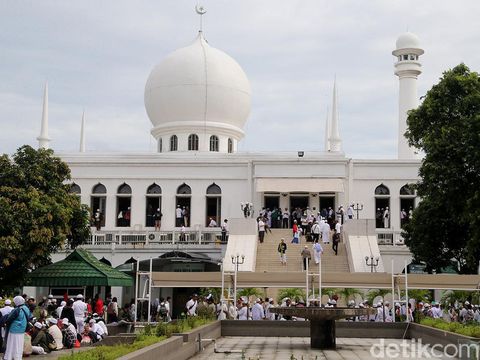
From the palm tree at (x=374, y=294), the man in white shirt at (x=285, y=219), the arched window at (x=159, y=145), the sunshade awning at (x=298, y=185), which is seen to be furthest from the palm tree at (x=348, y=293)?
the arched window at (x=159, y=145)

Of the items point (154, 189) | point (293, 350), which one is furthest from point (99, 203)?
point (293, 350)

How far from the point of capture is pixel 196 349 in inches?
661

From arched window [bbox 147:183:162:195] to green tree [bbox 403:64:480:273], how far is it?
49.7 feet

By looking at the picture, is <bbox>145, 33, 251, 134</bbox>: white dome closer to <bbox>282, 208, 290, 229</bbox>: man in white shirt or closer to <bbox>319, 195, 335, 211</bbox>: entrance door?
<bbox>319, 195, 335, 211</bbox>: entrance door

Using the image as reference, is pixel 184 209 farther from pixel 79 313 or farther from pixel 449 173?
pixel 79 313

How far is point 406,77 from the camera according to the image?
51.6 metres

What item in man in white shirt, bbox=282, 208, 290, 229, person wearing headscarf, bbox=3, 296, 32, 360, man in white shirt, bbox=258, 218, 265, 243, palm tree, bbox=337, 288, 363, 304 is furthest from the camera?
man in white shirt, bbox=282, 208, 290, 229

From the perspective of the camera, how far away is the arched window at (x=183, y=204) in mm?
42719

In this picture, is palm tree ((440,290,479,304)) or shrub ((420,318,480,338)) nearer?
shrub ((420,318,480,338))

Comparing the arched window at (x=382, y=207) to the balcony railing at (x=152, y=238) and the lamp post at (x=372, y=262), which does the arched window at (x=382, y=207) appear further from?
the balcony railing at (x=152, y=238)

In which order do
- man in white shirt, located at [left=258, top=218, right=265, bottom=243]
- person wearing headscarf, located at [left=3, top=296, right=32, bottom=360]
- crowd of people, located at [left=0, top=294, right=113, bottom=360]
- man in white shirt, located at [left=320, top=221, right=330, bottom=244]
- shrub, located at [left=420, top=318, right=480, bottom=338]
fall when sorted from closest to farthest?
person wearing headscarf, located at [left=3, top=296, right=32, bottom=360], crowd of people, located at [left=0, top=294, right=113, bottom=360], shrub, located at [left=420, top=318, right=480, bottom=338], man in white shirt, located at [left=320, top=221, right=330, bottom=244], man in white shirt, located at [left=258, top=218, right=265, bottom=243]

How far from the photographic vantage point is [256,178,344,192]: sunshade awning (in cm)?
4219

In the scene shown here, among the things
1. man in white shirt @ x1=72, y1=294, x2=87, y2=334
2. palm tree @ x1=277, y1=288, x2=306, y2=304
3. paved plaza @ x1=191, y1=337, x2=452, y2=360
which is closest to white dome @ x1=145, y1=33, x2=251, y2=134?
palm tree @ x1=277, y1=288, x2=306, y2=304

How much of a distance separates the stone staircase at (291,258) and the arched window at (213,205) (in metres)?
6.25
